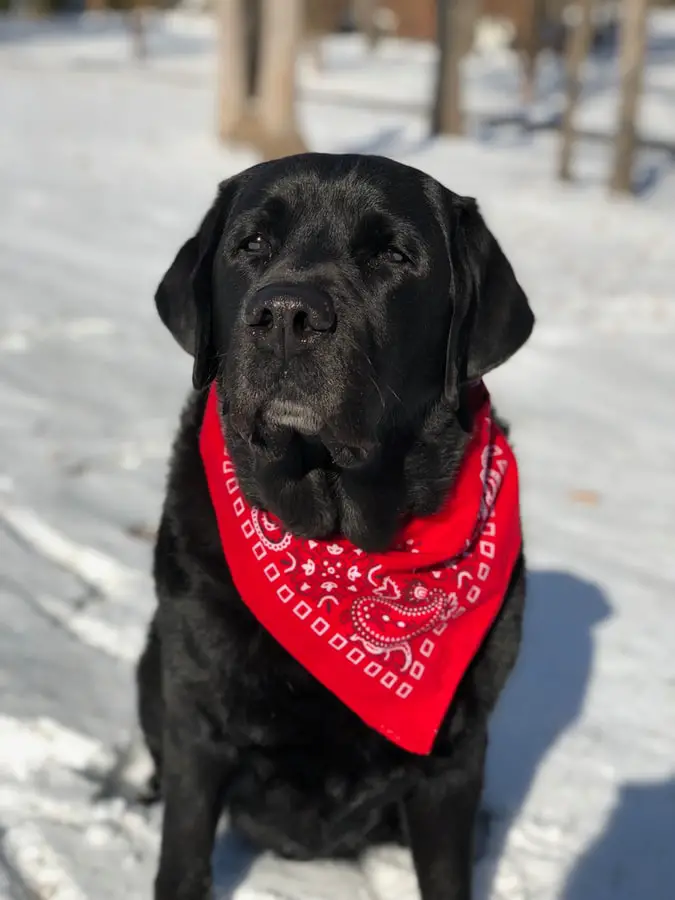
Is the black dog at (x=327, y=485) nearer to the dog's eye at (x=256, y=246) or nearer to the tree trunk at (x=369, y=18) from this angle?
the dog's eye at (x=256, y=246)

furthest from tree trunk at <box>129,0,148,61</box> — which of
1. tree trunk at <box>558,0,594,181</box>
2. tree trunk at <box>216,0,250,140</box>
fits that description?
tree trunk at <box>558,0,594,181</box>

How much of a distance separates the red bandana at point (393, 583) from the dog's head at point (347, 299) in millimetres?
83

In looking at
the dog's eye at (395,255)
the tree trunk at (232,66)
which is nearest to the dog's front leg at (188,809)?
the dog's eye at (395,255)

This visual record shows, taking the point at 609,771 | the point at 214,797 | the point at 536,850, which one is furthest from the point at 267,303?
the point at 609,771

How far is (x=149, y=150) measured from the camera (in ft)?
36.2

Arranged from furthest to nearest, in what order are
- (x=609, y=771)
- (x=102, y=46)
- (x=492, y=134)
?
(x=102, y=46)
(x=492, y=134)
(x=609, y=771)

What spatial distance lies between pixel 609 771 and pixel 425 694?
2.96 ft

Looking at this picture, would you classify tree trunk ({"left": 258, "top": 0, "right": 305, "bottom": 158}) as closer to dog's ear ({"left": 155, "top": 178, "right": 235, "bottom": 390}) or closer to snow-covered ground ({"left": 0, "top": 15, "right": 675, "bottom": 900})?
snow-covered ground ({"left": 0, "top": 15, "right": 675, "bottom": 900})

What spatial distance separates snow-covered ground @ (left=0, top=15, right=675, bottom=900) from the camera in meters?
2.54

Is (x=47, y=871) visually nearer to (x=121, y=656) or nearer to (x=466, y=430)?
(x=121, y=656)

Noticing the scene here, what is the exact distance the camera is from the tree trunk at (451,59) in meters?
10.8

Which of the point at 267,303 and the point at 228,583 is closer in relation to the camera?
the point at 267,303

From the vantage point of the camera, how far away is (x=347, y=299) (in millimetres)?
2021

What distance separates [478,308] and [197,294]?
60 cm
